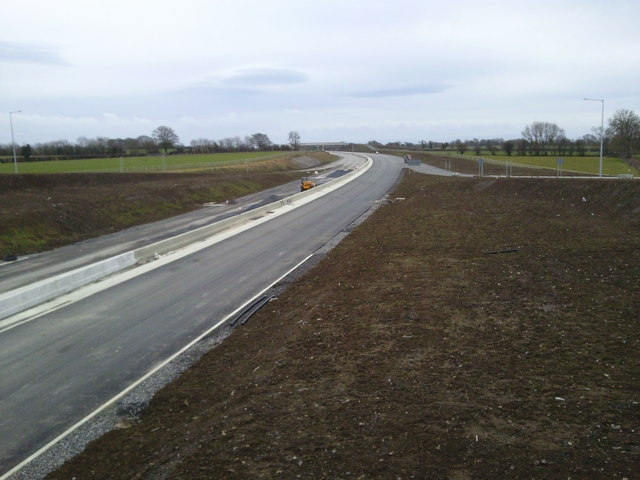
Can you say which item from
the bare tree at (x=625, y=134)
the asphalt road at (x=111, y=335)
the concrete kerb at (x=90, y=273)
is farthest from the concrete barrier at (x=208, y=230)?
the bare tree at (x=625, y=134)

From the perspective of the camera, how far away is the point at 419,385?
859cm

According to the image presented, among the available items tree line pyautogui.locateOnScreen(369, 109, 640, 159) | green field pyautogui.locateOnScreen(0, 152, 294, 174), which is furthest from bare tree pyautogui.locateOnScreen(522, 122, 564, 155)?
green field pyautogui.locateOnScreen(0, 152, 294, 174)

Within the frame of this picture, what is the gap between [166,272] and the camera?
2027 cm

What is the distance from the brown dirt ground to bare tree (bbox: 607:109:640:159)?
76.1m

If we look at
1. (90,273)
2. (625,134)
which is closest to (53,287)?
(90,273)

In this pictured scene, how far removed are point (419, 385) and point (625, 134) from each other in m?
91.2

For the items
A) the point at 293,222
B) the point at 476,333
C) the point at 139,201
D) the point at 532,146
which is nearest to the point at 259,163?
the point at 139,201

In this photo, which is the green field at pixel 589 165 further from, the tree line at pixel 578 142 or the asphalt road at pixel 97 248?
the asphalt road at pixel 97 248

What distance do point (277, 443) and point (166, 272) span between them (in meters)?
14.3

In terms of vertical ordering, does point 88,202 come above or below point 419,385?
above

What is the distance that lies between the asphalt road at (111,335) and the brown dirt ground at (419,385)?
1355mm

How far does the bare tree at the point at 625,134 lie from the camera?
81312mm

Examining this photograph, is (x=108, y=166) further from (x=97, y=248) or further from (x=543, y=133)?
(x=543, y=133)

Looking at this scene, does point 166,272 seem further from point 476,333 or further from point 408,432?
point 408,432
